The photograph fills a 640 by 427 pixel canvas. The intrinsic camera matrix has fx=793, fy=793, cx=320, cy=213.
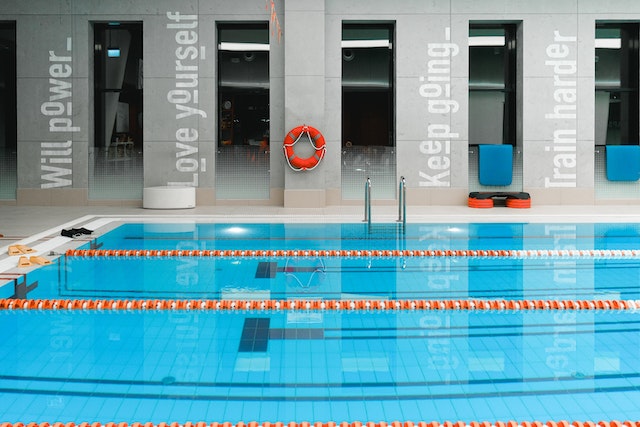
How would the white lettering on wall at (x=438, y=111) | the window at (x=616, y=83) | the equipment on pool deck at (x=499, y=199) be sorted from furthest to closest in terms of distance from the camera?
the window at (x=616, y=83) → the white lettering on wall at (x=438, y=111) → the equipment on pool deck at (x=499, y=199)

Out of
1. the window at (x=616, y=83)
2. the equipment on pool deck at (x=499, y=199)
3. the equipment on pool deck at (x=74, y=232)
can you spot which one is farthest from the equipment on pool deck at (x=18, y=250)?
the window at (x=616, y=83)

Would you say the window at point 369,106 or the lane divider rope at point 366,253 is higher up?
the window at point 369,106

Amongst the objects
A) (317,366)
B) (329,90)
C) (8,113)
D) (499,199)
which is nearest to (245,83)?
(329,90)

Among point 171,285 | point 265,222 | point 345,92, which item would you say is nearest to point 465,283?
point 171,285

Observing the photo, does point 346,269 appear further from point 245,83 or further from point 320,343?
point 245,83

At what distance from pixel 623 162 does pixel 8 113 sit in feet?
32.4

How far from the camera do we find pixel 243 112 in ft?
41.7

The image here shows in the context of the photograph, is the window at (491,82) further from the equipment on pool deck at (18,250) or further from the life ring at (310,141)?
the equipment on pool deck at (18,250)

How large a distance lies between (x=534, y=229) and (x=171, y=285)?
509 cm

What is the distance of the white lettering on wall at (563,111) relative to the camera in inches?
493

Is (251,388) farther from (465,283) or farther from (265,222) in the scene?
(265,222)

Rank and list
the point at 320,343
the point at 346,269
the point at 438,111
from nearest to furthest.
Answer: the point at 320,343 → the point at 346,269 → the point at 438,111

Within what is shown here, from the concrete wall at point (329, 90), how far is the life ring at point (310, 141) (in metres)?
0.45

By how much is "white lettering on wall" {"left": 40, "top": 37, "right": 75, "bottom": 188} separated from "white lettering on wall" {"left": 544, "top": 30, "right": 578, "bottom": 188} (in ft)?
24.7
